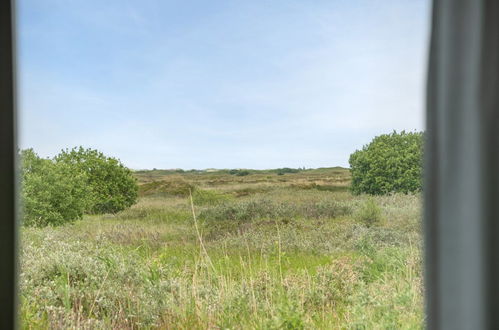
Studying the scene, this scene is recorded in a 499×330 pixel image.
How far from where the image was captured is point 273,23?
6.80 ft

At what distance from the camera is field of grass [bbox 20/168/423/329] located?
1824mm

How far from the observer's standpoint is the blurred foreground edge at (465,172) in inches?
37.4

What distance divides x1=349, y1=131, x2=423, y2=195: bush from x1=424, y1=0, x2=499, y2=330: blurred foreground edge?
1052mm

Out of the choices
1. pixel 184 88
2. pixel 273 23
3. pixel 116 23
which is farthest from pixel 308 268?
pixel 116 23

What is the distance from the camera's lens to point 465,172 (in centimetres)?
96

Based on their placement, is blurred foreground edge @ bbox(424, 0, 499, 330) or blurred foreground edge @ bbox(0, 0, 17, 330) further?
blurred foreground edge @ bbox(0, 0, 17, 330)

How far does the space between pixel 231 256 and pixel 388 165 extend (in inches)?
36.5

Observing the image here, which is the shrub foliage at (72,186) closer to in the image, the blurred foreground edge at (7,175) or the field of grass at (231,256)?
the field of grass at (231,256)

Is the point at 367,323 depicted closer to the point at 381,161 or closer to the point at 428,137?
the point at 381,161

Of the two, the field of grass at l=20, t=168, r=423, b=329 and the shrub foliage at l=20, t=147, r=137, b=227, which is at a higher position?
the shrub foliage at l=20, t=147, r=137, b=227

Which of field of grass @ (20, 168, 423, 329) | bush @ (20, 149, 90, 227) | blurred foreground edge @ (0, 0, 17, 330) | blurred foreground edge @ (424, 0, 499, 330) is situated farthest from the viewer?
bush @ (20, 149, 90, 227)

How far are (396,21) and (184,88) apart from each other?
109 cm

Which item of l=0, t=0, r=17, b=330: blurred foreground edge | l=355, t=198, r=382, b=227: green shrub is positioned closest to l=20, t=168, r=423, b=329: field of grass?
l=355, t=198, r=382, b=227: green shrub

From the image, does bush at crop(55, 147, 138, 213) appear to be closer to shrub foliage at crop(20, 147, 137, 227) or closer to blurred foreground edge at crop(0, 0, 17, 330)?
shrub foliage at crop(20, 147, 137, 227)
